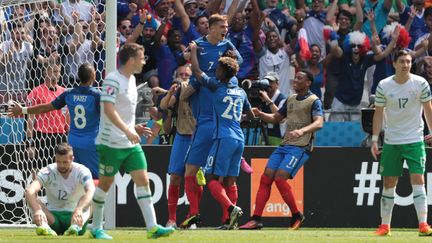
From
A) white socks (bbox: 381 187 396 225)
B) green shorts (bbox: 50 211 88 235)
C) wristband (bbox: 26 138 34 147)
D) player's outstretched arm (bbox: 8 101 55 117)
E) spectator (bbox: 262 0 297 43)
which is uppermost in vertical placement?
spectator (bbox: 262 0 297 43)

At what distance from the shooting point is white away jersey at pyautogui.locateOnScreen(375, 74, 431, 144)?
1227 cm

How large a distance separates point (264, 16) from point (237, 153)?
5638 millimetres

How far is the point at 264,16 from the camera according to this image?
19.0 metres

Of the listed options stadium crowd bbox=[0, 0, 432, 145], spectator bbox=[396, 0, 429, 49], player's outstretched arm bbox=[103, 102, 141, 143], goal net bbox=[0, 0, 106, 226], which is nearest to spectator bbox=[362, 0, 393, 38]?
stadium crowd bbox=[0, 0, 432, 145]

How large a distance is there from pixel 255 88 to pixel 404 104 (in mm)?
4316

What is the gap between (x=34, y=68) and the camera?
50.4 feet

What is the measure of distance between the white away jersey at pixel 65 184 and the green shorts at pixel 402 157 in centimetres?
338

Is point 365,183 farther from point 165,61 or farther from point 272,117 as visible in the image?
point 165,61

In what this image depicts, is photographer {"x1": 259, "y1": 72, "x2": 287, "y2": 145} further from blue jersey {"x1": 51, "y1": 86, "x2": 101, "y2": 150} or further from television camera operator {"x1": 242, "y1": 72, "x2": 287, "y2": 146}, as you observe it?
blue jersey {"x1": 51, "y1": 86, "x2": 101, "y2": 150}

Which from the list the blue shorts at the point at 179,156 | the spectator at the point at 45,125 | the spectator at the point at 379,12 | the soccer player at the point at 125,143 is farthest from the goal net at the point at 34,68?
the spectator at the point at 379,12

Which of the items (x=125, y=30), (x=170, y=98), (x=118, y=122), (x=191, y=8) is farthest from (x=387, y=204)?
(x=191, y=8)

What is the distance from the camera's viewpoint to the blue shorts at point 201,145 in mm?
14031

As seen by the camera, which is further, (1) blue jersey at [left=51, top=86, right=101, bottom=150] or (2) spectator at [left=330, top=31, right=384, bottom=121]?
(2) spectator at [left=330, top=31, right=384, bottom=121]

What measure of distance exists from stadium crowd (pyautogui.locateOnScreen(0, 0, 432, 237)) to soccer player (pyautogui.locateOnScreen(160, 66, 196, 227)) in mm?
19
